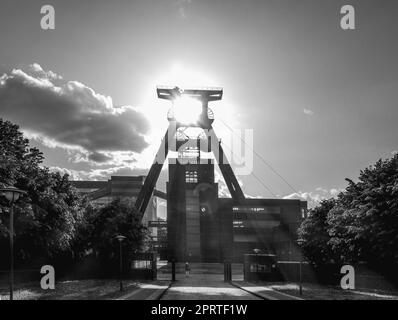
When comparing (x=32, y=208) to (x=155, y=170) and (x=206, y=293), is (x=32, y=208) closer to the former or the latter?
(x=206, y=293)

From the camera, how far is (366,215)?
31.7 metres

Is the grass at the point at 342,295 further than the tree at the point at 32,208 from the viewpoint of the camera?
No

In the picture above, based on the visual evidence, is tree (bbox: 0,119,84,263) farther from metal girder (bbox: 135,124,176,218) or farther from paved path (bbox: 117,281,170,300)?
metal girder (bbox: 135,124,176,218)

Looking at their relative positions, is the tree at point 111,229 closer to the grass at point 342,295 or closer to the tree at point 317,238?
the tree at point 317,238

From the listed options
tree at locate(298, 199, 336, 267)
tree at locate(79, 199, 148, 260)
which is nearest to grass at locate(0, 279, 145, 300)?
tree at locate(79, 199, 148, 260)

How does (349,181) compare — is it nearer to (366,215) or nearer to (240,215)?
(366,215)

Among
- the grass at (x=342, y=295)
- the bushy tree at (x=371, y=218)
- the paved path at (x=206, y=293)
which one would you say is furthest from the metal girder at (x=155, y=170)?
the grass at (x=342, y=295)

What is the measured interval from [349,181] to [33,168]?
2608 centimetres

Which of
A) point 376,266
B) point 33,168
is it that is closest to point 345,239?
point 376,266

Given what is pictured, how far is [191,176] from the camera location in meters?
113

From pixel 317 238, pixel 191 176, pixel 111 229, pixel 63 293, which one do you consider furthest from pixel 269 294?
pixel 191 176

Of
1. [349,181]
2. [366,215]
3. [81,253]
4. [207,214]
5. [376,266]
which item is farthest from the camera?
[207,214]

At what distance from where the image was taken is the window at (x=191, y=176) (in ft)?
371

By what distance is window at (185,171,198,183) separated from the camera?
112938 millimetres
